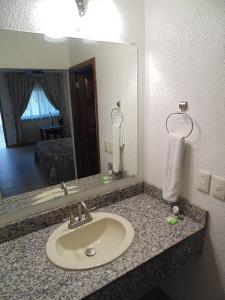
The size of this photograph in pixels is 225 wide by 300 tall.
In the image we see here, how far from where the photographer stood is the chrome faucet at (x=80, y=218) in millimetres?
1137

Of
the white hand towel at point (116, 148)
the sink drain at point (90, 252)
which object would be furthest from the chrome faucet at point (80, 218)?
the white hand towel at point (116, 148)

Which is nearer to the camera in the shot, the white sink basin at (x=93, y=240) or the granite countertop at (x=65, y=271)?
the granite countertop at (x=65, y=271)

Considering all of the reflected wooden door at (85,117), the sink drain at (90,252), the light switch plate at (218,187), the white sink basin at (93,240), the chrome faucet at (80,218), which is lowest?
the sink drain at (90,252)

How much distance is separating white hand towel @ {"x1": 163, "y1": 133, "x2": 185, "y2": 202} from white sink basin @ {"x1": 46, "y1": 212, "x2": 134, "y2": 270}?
0.30 meters

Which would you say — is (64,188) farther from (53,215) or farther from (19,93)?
(19,93)

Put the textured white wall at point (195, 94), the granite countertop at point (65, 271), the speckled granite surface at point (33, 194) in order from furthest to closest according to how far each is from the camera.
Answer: the speckled granite surface at point (33, 194) < the textured white wall at point (195, 94) < the granite countertop at point (65, 271)

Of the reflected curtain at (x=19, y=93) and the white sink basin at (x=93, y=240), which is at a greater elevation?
the reflected curtain at (x=19, y=93)

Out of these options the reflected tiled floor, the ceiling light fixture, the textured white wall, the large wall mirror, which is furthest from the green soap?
the ceiling light fixture

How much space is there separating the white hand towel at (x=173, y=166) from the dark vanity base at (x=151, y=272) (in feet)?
0.80

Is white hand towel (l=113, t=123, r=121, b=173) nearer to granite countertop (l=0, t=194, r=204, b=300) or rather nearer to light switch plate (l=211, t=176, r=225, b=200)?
granite countertop (l=0, t=194, r=204, b=300)

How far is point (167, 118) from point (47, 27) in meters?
0.79

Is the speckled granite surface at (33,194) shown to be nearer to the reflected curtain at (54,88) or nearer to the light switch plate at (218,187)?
the reflected curtain at (54,88)

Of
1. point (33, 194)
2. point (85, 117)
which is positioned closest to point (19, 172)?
point (33, 194)

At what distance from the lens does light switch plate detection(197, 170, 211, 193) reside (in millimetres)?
1081
